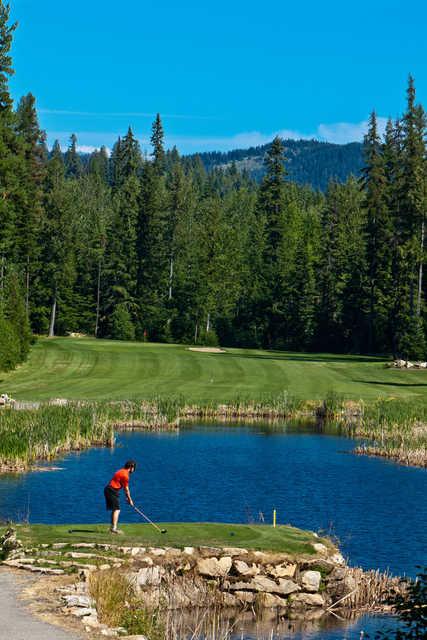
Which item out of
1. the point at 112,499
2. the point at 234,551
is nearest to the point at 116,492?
the point at 112,499

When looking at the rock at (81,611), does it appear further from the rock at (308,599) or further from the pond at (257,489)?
the rock at (308,599)

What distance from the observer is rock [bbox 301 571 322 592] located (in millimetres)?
23750

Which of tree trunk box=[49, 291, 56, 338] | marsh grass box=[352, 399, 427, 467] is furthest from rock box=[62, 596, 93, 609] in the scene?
tree trunk box=[49, 291, 56, 338]

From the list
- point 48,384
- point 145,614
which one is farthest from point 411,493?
point 48,384

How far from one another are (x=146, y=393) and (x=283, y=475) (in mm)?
20187

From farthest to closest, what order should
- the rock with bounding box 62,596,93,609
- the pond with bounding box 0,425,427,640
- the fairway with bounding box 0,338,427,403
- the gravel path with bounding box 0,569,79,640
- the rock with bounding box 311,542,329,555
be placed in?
the fairway with bounding box 0,338,427,403, the pond with bounding box 0,425,427,640, the rock with bounding box 311,542,329,555, the rock with bounding box 62,596,93,609, the gravel path with bounding box 0,569,79,640

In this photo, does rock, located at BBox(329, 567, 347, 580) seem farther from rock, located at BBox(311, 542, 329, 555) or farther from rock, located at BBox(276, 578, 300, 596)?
rock, located at BBox(276, 578, 300, 596)

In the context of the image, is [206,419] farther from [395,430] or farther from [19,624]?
[19,624]

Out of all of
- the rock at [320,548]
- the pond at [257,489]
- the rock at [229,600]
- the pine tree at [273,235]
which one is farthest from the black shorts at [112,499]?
the pine tree at [273,235]

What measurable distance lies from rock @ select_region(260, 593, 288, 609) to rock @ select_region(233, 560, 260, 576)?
0.62 meters

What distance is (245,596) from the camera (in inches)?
923

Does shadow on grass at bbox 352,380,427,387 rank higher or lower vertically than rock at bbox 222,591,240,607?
higher

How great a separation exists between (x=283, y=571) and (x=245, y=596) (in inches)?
44.9

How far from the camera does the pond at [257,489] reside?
3103 centimetres
